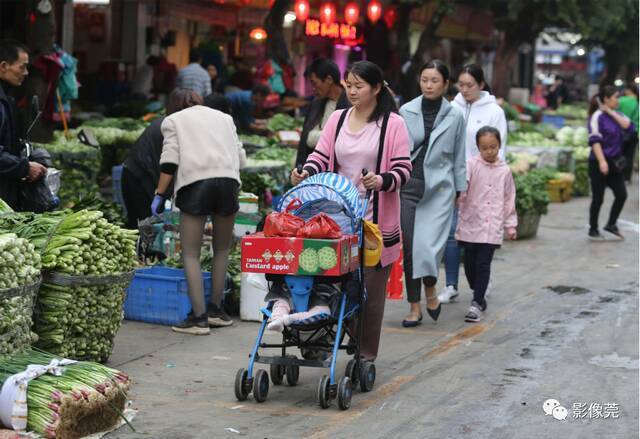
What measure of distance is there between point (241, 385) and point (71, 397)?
4.09 feet

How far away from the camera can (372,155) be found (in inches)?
291

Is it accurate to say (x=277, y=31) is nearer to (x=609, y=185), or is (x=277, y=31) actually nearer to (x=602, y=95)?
(x=602, y=95)

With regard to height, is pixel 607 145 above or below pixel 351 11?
below

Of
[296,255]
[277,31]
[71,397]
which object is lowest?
[71,397]

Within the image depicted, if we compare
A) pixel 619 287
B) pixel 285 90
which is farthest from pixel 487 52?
pixel 619 287

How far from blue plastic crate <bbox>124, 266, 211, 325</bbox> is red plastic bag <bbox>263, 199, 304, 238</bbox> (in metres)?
2.37

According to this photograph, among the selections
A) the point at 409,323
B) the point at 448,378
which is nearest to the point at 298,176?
the point at 448,378

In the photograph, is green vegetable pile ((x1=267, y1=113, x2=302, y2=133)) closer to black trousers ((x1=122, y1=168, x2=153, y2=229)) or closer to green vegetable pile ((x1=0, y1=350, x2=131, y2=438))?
black trousers ((x1=122, y1=168, x2=153, y2=229))

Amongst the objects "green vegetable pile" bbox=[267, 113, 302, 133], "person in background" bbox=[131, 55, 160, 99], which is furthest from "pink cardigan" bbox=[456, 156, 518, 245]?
"person in background" bbox=[131, 55, 160, 99]

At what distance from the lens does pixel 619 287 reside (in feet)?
38.9

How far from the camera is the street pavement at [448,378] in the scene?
649 centimetres

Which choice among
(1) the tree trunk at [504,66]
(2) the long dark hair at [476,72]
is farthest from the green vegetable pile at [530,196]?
(1) the tree trunk at [504,66]

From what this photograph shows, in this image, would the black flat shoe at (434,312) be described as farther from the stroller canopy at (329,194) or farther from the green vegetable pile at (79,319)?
the green vegetable pile at (79,319)

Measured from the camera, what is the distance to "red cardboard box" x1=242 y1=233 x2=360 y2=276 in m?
6.54
